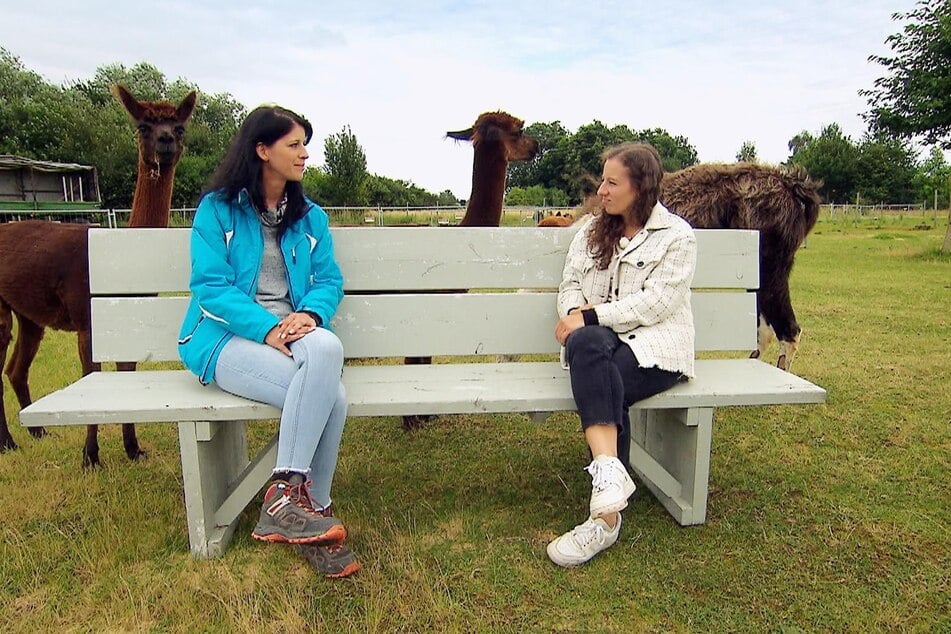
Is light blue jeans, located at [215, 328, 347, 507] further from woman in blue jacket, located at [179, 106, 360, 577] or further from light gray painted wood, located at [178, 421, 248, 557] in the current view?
light gray painted wood, located at [178, 421, 248, 557]

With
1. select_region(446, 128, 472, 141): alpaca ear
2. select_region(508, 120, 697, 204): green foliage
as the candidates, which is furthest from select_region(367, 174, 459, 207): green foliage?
select_region(446, 128, 472, 141): alpaca ear

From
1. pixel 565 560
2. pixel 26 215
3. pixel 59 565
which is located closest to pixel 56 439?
pixel 59 565

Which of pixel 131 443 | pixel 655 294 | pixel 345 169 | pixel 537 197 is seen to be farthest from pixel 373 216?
pixel 655 294

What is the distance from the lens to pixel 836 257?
14.8 meters

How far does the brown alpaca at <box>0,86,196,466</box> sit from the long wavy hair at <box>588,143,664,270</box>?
239 centimetres

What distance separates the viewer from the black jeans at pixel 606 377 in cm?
256

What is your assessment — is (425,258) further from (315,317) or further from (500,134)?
(500,134)

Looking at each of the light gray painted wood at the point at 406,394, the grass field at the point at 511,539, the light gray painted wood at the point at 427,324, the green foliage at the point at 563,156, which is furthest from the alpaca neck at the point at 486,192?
the green foliage at the point at 563,156

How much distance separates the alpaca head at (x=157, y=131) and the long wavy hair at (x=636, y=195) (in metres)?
2.55

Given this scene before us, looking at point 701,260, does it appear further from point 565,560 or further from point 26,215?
point 26,215

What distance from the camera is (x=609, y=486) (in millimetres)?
2463

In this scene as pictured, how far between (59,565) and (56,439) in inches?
63.2

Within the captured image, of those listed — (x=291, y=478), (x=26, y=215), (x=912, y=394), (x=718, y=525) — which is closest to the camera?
(x=291, y=478)

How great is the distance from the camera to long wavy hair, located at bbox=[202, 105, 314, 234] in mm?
2693
